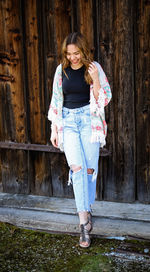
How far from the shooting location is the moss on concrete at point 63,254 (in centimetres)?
325

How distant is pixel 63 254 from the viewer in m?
3.47

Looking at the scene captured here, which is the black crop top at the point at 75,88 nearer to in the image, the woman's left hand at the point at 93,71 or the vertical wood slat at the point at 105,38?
the woman's left hand at the point at 93,71

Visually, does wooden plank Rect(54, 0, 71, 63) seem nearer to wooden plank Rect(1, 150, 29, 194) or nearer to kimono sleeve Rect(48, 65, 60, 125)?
kimono sleeve Rect(48, 65, 60, 125)

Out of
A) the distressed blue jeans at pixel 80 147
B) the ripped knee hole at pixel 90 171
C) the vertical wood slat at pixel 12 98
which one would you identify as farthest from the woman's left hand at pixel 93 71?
the vertical wood slat at pixel 12 98

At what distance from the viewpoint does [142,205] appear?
4.20 metres

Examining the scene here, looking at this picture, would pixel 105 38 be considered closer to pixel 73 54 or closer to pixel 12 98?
pixel 73 54

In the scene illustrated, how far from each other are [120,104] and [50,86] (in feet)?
2.72

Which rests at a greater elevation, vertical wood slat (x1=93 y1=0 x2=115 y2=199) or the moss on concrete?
vertical wood slat (x1=93 y1=0 x2=115 y2=199)

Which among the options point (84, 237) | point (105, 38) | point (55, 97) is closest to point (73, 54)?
point (55, 97)

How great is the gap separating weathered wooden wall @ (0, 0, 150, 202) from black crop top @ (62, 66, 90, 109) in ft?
2.22

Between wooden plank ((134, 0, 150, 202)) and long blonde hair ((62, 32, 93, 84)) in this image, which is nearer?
long blonde hair ((62, 32, 93, 84))

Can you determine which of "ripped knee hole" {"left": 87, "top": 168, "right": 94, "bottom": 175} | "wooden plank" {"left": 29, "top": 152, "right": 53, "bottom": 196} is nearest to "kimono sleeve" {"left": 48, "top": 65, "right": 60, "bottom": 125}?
"ripped knee hole" {"left": 87, "top": 168, "right": 94, "bottom": 175}

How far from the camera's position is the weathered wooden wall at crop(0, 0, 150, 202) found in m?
3.89

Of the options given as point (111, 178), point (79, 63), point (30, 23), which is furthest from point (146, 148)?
point (30, 23)
